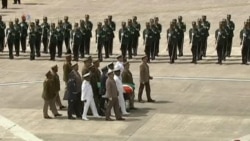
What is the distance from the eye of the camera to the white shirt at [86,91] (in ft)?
76.4

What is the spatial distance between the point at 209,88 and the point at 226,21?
5.83 metres

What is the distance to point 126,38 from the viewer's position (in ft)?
109

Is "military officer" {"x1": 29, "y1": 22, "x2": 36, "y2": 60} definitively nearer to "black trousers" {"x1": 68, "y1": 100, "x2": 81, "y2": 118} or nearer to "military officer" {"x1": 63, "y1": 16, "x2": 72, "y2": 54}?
"military officer" {"x1": 63, "y1": 16, "x2": 72, "y2": 54}

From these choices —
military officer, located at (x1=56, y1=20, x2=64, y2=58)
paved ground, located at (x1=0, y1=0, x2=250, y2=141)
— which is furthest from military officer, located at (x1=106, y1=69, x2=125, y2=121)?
military officer, located at (x1=56, y1=20, x2=64, y2=58)

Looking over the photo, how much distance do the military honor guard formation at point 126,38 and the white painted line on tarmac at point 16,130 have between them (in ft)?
32.6

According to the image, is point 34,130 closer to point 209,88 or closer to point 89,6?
point 209,88

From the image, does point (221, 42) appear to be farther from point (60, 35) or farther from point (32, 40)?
point (32, 40)

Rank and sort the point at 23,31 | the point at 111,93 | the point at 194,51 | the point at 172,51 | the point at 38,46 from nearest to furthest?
1. the point at 111,93
2. the point at 194,51
3. the point at 172,51
4. the point at 38,46
5. the point at 23,31

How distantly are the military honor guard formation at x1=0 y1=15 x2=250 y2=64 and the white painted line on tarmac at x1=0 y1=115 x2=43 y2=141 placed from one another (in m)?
9.92

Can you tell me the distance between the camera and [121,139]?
2145 cm

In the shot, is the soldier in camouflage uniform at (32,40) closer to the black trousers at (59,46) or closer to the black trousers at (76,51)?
the black trousers at (59,46)

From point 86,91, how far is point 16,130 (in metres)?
2.22

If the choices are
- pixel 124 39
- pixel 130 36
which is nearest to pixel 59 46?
pixel 124 39

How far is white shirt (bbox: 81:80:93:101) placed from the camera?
23297 millimetres
